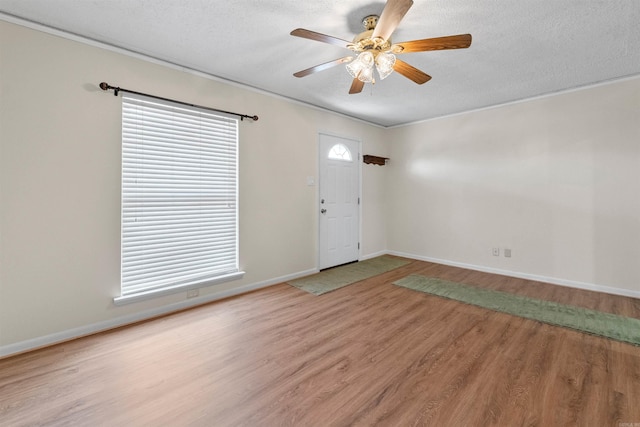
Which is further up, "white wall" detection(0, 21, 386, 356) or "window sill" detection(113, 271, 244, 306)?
"white wall" detection(0, 21, 386, 356)

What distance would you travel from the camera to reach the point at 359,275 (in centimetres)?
421

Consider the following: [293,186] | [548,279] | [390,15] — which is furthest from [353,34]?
[548,279]

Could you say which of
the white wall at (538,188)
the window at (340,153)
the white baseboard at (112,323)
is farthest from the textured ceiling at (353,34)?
the white baseboard at (112,323)

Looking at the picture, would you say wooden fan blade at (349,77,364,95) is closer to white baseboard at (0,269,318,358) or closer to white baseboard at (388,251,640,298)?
white baseboard at (0,269,318,358)

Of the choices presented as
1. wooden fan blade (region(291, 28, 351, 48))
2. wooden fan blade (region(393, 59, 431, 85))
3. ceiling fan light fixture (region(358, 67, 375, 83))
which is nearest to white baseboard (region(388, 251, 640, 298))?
wooden fan blade (region(393, 59, 431, 85))

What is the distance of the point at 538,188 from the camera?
154 inches

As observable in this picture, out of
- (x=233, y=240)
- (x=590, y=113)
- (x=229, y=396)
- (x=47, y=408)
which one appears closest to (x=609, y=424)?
(x=229, y=396)

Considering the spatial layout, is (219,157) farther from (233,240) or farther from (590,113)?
(590,113)

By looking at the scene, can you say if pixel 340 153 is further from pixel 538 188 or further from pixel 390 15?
pixel 390 15

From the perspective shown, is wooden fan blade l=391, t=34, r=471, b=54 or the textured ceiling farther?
the textured ceiling

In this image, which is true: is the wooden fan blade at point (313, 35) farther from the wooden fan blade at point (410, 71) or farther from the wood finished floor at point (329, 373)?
the wood finished floor at point (329, 373)

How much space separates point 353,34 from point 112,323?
3415 mm

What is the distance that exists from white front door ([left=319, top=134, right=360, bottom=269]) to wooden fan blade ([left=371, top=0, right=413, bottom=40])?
8.36 feet

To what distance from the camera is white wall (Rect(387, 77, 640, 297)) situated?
3.35 metres
